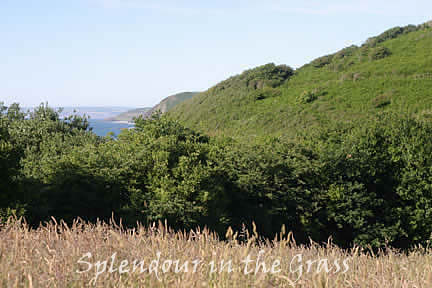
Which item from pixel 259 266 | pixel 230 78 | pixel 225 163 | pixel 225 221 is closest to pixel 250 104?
pixel 230 78

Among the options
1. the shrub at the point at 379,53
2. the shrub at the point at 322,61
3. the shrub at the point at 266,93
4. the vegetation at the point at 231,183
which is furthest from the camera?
the shrub at the point at 322,61

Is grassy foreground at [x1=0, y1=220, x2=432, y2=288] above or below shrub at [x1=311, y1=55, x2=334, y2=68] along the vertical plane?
below

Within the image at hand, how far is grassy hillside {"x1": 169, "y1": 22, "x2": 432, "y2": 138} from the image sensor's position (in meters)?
39.5

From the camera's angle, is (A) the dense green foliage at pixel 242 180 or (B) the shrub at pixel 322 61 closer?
(A) the dense green foliage at pixel 242 180

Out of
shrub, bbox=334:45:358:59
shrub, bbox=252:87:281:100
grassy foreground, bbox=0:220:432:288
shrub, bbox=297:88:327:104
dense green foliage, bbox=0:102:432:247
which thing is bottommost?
dense green foliage, bbox=0:102:432:247

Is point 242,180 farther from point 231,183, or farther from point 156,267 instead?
point 156,267

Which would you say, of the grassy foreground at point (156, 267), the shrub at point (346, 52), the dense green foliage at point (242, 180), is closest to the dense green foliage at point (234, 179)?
the dense green foliage at point (242, 180)

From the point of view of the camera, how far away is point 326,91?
46.7 metres

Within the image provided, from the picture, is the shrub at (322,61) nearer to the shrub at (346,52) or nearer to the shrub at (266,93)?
the shrub at (346,52)

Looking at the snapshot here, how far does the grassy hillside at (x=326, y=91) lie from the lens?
39531 millimetres

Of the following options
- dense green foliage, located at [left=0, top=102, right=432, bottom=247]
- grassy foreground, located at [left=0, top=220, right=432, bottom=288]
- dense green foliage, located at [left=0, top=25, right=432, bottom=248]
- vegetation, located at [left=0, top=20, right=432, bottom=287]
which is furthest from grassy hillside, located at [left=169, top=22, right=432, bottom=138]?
grassy foreground, located at [left=0, top=220, right=432, bottom=288]

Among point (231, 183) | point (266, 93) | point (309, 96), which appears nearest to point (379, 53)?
point (309, 96)

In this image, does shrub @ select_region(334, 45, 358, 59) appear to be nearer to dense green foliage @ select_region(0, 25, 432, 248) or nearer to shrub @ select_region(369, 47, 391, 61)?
shrub @ select_region(369, 47, 391, 61)

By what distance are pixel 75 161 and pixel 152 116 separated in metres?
6.28
